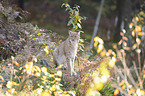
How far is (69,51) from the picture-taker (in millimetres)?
5129

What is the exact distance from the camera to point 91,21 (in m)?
17.2

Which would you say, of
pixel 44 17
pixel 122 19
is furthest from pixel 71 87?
pixel 44 17

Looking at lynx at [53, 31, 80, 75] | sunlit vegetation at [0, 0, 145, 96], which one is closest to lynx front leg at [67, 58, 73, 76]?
lynx at [53, 31, 80, 75]

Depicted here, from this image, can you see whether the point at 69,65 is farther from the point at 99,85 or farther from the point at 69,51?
the point at 99,85

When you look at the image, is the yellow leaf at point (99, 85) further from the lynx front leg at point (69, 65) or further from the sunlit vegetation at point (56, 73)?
the lynx front leg at point (69, 65)

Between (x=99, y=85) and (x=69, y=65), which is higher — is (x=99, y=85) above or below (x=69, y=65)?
below

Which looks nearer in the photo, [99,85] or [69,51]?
[99,85]

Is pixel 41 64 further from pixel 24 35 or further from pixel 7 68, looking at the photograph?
pixel 24 35

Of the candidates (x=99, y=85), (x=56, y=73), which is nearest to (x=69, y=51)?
(x=56, y=73)

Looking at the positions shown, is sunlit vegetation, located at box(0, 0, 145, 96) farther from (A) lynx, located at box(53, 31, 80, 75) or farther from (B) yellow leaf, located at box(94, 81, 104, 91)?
(A) lynx, located at box(53, 31, 80, 75)

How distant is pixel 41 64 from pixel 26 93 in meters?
1.26

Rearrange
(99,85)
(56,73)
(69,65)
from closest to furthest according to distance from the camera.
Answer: (56,73) → (99,85) → (69,65)

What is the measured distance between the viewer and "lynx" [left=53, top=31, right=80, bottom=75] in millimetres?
5055

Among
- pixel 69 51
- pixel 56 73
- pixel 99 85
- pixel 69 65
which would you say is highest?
pixel 69 51
